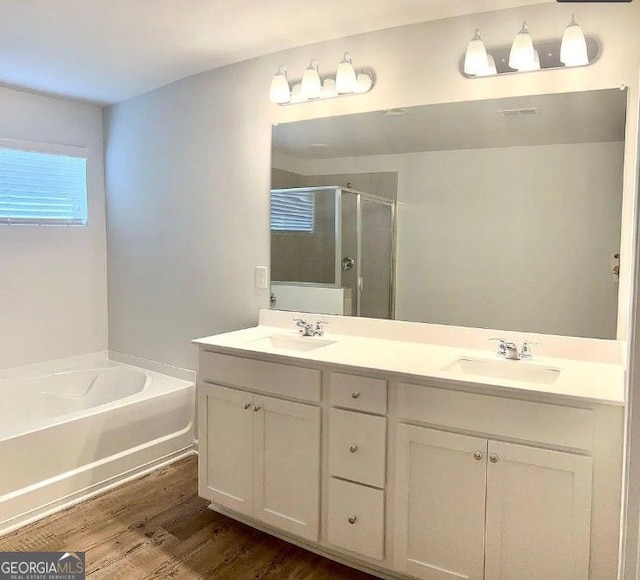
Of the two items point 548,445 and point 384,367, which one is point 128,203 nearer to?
point 384,367

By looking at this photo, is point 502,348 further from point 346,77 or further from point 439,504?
point 346,77

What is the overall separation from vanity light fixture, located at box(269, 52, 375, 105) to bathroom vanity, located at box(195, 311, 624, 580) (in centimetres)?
110

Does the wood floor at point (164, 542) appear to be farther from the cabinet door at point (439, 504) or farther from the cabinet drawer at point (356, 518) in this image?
the cabinet door at point (439, 504)

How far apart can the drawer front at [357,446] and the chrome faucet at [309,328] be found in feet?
2.08

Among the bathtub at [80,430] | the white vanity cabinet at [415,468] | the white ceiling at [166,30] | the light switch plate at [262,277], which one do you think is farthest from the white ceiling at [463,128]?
the bathtub at [80,430]

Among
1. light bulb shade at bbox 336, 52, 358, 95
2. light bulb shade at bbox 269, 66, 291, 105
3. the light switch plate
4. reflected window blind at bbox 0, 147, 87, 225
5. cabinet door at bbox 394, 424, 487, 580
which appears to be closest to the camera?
cabinet door at bbox 394, 424, 487, 580

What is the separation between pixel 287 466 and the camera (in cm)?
219

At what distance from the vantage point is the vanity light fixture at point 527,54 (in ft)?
6.41

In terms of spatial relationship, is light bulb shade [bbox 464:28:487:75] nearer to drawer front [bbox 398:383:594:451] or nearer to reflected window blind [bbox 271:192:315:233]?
reflected window blind [bbox 271:192:315:233]

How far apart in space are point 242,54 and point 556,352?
210 cm

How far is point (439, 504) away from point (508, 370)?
567 mm

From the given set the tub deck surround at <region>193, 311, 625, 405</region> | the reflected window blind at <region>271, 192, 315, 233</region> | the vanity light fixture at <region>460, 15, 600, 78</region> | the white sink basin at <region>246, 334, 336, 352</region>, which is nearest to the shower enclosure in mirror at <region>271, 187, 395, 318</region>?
the reflected window blind at <region>271, 192, 315, 233</region>

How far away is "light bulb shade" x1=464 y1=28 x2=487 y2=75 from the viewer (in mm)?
2125

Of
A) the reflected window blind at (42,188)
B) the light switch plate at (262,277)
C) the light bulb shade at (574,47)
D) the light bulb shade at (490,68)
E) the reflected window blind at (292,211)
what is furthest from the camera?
the reflected window blind at (42,188)
